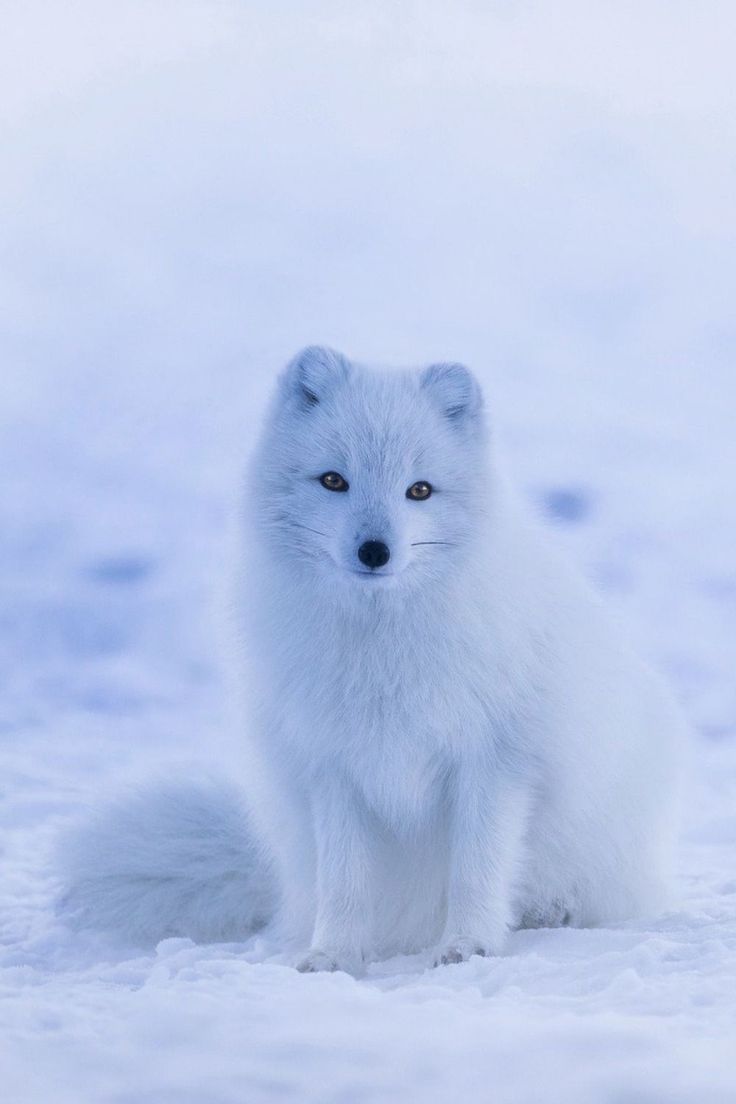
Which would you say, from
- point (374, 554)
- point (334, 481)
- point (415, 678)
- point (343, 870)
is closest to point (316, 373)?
point (334, 481)

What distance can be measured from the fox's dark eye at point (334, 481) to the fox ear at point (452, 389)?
0.92 ft

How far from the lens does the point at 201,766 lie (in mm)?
3547

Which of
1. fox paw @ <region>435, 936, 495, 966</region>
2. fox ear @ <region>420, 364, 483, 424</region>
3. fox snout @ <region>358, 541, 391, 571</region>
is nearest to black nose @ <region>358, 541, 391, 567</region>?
fox snout @ <region>358, 541, 391, 571</region>

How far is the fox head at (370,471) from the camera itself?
257 centimetres

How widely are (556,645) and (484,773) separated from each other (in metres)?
0.31

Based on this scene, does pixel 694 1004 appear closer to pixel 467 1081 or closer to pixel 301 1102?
pixel 467 1081

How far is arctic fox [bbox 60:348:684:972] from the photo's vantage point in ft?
8.81

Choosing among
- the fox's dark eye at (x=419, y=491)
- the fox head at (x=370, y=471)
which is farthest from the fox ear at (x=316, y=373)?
the fox's dark eye at (x=419, y=491)

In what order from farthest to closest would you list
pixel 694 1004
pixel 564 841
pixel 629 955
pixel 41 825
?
pixel 41 825
pixel 564 841
pixel 629 955
pixel 694 1004

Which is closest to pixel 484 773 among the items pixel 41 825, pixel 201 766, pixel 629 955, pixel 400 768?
pixel 400 768

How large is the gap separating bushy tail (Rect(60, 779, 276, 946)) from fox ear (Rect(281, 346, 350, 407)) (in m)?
1.07

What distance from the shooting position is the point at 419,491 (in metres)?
2.66

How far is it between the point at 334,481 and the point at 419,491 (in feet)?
0.53

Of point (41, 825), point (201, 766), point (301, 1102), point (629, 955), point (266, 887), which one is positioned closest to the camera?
point (301, 1102)
